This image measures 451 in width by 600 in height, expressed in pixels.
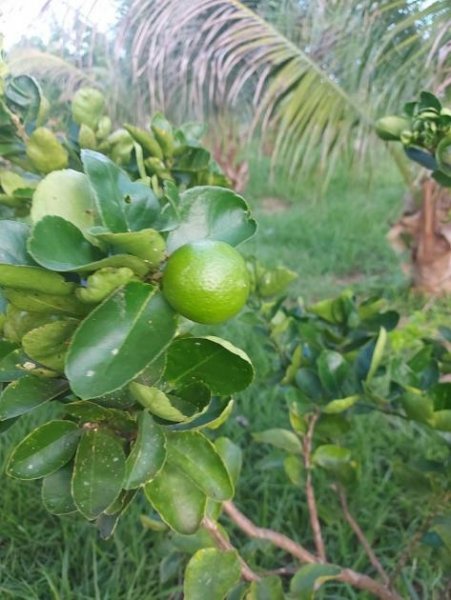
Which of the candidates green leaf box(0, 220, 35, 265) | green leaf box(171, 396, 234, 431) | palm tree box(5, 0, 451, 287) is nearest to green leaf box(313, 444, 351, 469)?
green leaf box(171, 396, 234, 431)

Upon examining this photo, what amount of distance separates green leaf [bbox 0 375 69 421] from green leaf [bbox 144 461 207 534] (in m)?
0.12

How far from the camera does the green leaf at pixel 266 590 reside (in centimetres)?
78

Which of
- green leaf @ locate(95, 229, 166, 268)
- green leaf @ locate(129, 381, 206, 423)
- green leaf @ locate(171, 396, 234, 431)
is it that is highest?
green leaf @ locate(95, 229, 166, 268)

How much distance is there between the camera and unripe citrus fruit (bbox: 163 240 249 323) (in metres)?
0.42

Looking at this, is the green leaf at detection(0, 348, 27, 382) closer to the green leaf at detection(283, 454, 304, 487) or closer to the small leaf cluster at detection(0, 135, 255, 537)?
the small leaf cluster at detection(0, 135, 255, 537)

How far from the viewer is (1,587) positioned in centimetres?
117

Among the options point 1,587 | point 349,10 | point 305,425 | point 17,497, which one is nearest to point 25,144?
point 305,425

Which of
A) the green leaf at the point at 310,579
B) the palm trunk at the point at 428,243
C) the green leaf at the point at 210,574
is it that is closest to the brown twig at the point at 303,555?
the green leaf at the point at 310,579

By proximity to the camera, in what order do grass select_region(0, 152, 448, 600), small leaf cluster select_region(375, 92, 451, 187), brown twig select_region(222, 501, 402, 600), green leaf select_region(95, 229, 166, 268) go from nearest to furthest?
green leaf select_region(95, 229, 166, 268) → small leaf cluster select_region(375, 92, 451, 187) → brown twig select_region(222, 501, 402, 600) → grass select_region(0, 152, 448, 600)

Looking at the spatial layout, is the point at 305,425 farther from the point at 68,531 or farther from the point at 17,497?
the point at 17,497

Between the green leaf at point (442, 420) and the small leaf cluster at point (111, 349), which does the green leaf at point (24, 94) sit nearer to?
the small leaf cluster at point (111, 349)

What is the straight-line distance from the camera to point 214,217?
19.2 inches

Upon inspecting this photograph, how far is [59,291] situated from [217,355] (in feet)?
0.45

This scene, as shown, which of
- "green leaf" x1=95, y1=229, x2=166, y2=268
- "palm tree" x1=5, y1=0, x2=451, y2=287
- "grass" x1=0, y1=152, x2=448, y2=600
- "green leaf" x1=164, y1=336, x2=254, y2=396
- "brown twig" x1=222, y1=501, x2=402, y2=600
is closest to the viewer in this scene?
"green leaf" x1=95, y1=229, x2=166, y2=268
